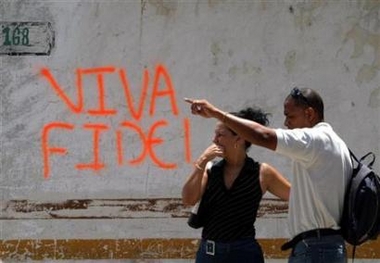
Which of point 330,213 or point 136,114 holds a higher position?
point 136,114

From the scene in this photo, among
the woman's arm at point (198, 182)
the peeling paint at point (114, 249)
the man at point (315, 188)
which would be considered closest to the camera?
the man at point (315, 188)

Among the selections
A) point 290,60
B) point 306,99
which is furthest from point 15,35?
point 306,99

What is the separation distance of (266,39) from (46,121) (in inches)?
71.5

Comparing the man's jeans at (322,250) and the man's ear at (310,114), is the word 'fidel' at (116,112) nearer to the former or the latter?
the man's ear at (310,114)

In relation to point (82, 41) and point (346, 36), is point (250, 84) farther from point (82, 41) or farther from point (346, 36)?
point (82, 41)

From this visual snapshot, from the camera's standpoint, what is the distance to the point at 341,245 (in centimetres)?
373

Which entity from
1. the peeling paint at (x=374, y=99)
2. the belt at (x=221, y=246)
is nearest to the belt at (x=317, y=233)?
the belt at (x=221, y=246)

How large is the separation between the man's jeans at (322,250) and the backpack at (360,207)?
6 cm

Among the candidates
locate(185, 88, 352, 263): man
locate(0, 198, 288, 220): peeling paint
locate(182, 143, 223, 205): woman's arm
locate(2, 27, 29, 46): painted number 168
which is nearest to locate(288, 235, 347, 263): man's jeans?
locate(185, 88, 352, 263): man

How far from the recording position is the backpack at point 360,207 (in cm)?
368

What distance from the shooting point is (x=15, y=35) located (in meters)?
6.18

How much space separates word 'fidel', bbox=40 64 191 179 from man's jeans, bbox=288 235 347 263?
8.58 ft

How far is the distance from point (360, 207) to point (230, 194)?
80 centimetres

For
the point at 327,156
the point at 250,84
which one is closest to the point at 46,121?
the point at 250,84
